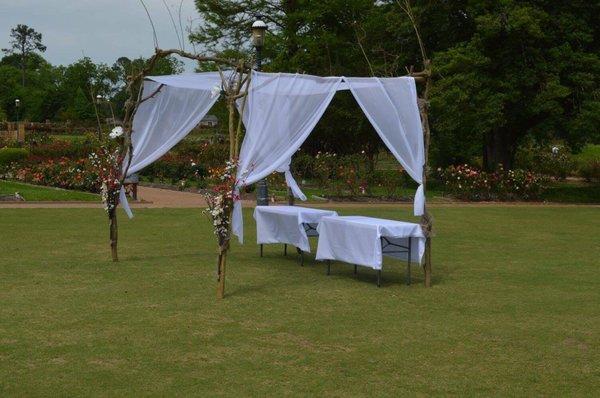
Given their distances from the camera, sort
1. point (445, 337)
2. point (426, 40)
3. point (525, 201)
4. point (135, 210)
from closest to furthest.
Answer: point (445, 337) < point (135, 210) < point (525, 201) < point (426, 40)

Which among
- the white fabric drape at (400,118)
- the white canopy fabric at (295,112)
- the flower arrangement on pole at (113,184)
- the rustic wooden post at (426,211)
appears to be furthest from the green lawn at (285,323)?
the white fabric drape at (400,118)

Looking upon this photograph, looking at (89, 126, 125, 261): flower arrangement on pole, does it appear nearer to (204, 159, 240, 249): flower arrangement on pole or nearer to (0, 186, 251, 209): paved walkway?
(204, 159, 240, 249): flower arrangement on pole

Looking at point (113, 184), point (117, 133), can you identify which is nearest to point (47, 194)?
point (113, 184)

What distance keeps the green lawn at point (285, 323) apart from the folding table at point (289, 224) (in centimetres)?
36

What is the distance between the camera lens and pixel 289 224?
12.2 meters

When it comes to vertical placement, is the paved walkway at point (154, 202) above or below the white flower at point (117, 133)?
below

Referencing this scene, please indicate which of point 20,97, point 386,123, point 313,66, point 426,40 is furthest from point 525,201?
point 20,97

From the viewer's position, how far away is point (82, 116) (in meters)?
70.1

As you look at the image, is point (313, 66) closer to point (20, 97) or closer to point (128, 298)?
point (128, 298)

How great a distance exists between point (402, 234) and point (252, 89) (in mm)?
2794

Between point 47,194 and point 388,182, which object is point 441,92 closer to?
point 388,182

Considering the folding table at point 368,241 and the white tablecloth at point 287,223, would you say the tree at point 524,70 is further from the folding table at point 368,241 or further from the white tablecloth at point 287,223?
the folding table at point 368,241

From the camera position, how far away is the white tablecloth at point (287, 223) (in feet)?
38.8

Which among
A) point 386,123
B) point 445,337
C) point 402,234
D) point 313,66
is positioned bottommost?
point 445,337
